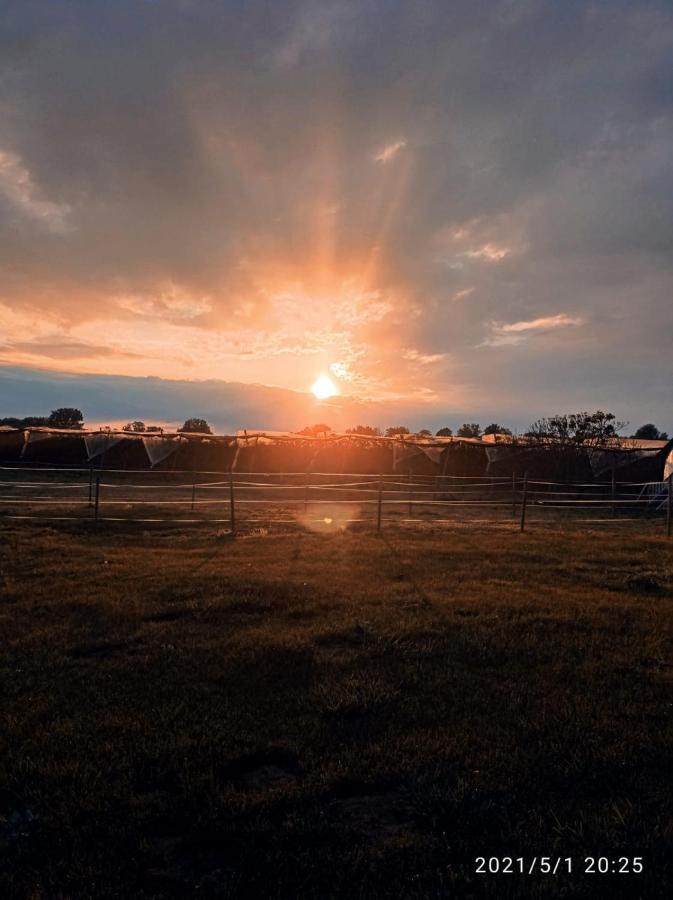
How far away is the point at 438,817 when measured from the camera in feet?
11.2

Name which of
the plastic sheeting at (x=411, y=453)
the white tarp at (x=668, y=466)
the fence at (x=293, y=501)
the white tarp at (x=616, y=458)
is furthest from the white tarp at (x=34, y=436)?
the white tarp at (x=668, y=466)

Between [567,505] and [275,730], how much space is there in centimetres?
2581

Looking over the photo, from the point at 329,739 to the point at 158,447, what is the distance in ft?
111

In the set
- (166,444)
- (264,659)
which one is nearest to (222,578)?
(264,659)

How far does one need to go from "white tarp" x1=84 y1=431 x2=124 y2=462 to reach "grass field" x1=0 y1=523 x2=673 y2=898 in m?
28.1

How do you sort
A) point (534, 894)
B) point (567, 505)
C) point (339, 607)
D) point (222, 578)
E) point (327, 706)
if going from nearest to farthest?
point (534, 894), point (327, 706), point (339, 607), point (222, 578), point (567, 505)

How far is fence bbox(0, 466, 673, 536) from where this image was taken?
18.1 metres

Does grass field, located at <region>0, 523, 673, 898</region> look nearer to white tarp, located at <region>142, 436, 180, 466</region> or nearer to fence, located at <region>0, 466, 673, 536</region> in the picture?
fence, located at <region>0, 466, 673, 536</region>

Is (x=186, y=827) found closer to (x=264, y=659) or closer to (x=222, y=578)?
(x=264, y=659)

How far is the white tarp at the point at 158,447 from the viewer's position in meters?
35.7
